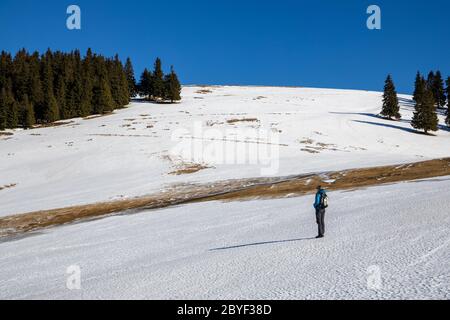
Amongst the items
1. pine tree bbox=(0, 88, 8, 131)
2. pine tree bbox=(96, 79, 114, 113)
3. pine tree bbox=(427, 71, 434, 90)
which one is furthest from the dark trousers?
pine tree bbox=(427, 71, 434, 90)

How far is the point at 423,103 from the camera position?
247 ft

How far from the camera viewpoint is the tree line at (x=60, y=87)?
87250 millimetres

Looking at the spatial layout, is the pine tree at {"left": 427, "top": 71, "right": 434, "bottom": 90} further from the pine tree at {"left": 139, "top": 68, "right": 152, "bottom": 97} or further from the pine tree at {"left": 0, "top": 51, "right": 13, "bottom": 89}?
the pine tree at {"left": 0, "top": 51, "right": 13, "bottom": 89}

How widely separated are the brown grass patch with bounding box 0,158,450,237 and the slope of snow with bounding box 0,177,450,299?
4502 mm

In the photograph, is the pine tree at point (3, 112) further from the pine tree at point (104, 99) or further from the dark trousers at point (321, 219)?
the dark trousers at point (321, 219)

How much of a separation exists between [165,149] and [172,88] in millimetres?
57320

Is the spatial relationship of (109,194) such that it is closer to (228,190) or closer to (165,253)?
(228,190)

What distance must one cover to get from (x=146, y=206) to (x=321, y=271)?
23071mm

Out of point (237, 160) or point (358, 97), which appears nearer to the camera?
point (237, 160)

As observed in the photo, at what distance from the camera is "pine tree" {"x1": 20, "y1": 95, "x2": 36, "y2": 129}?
85.2 metres

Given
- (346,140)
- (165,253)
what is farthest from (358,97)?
(165,253)

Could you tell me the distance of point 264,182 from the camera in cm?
4006

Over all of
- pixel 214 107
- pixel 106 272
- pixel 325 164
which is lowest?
pixel 106 272

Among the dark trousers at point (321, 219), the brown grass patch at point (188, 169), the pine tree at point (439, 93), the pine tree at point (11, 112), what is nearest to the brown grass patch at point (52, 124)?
the pine tree at point (11, 112)
